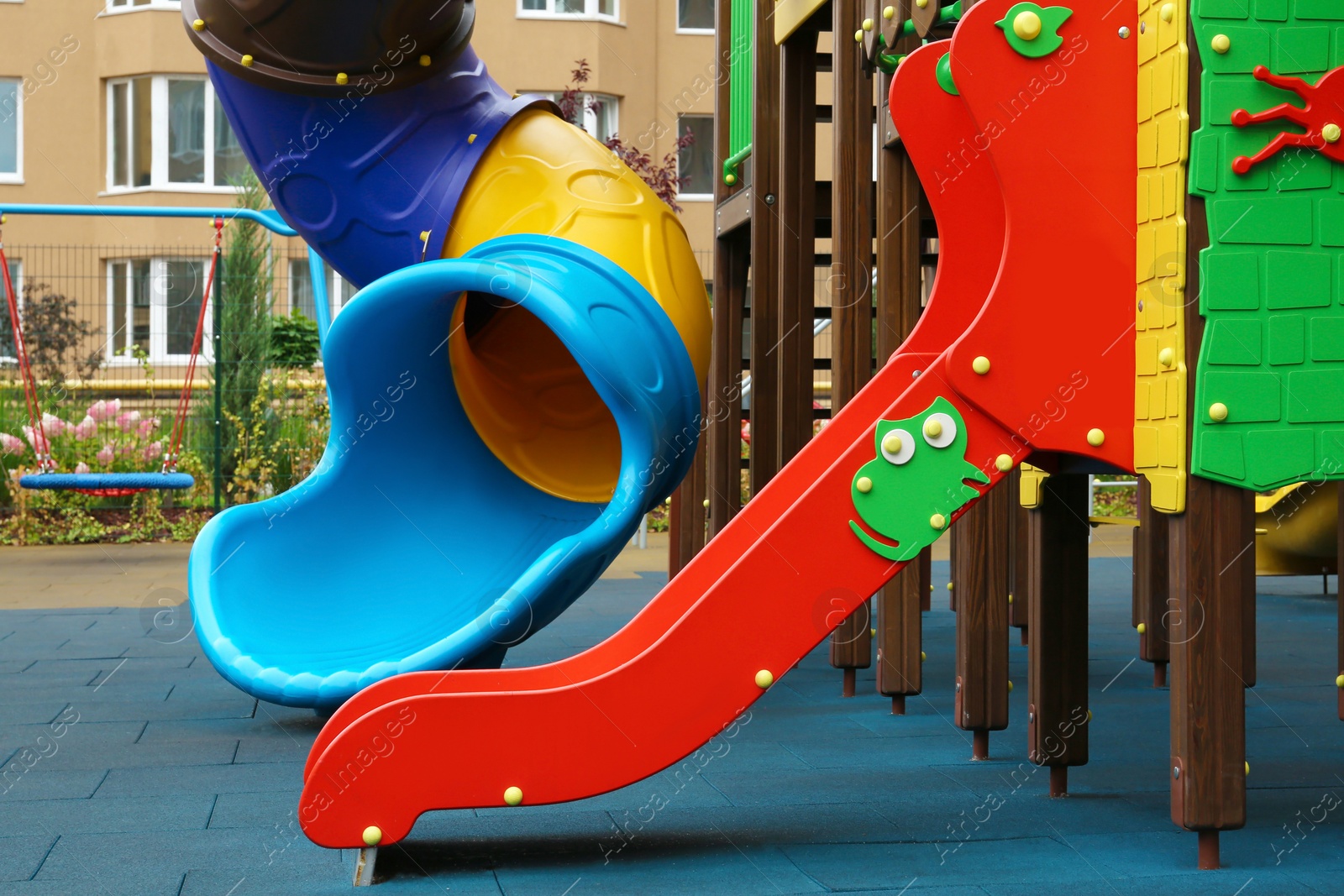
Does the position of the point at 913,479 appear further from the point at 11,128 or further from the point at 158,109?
the point at 11,128

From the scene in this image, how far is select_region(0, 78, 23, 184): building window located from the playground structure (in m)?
14.7

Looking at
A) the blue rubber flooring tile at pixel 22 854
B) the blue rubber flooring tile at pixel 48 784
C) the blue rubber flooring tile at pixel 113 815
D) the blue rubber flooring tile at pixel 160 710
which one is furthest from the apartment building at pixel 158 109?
the blue rubber flooring tile at pixel 22 854

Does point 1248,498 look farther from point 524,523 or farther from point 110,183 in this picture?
point 110,183

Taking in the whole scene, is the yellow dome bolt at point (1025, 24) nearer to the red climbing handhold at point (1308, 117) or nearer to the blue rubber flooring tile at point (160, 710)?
the red climbing handhold at point (1308, 117)

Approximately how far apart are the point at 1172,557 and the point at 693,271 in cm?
242

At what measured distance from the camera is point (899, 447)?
9.11 feet

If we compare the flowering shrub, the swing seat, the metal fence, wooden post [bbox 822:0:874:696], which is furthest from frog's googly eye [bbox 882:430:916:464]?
the flowering shrub

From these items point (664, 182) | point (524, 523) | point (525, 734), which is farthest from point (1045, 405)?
point (664, 182)

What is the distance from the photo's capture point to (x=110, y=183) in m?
17.7

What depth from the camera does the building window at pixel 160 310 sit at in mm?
17109

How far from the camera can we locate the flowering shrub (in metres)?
10.4

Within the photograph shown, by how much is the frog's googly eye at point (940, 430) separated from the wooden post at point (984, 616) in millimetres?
873

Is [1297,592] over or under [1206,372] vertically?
under

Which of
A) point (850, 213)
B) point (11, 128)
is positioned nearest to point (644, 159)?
point (850, 213)
